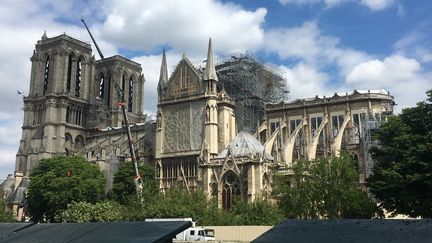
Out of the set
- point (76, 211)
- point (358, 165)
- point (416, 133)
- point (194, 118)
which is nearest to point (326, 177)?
point (416, 133)

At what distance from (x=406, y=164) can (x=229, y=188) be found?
23.8 m

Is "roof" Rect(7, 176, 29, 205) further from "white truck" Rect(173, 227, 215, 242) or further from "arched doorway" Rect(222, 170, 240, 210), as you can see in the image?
"white truck" Rect(173, 227, 215, 242)

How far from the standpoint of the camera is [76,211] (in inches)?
1843

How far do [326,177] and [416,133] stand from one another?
342 inches

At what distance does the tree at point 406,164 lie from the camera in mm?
31781

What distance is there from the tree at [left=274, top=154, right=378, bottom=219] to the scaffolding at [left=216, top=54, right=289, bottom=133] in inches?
1061

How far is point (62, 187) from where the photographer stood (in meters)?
59.5

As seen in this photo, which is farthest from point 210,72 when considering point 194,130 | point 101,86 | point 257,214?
point 101,86

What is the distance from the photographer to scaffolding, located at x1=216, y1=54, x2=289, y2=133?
68750 millimetres

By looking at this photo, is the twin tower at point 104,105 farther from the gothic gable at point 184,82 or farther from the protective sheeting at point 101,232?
the protective sheeting at point 101,232

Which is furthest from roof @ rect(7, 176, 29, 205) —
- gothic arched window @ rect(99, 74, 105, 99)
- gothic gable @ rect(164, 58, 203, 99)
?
gothic arched window @ rect(99, 74, 105, 99)

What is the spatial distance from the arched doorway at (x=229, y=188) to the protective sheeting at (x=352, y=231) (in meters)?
44.2

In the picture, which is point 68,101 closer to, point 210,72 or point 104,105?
point 104,105

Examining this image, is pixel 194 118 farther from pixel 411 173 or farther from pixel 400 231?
pixel 400 231
